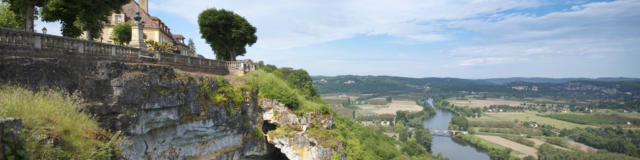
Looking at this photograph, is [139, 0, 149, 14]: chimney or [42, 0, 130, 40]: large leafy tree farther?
[139, 0, 149, 14]: chimney

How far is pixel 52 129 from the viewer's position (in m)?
6.96

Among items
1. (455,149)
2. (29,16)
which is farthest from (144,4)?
(455,149)

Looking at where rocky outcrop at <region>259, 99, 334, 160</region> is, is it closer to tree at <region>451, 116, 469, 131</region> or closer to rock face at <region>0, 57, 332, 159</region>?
rock face at <region>0, 57, 332, 159</region>

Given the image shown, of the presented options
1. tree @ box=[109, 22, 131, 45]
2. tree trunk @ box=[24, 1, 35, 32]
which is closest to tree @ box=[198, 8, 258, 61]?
tree @ box=[109, 22, 131, 45]

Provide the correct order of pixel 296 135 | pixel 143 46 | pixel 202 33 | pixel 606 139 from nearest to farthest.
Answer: pixel 143 46
pixel 296 135
pixel 202 33
pixel 606 139

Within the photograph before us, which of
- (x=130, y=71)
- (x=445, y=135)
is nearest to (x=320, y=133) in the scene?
(x=130, y=71)

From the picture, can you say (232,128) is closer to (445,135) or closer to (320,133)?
(320,133)

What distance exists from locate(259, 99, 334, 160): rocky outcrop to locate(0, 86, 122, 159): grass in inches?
543

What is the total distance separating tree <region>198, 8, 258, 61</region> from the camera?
29.5 metres

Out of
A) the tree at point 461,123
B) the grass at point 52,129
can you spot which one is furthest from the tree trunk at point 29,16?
the tree at point 461,123

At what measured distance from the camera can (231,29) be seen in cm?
3042

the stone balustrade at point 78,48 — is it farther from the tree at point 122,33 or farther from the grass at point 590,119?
the grass at point 590,119

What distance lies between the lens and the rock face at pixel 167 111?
10.4 metres

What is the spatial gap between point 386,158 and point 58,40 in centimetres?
2805
